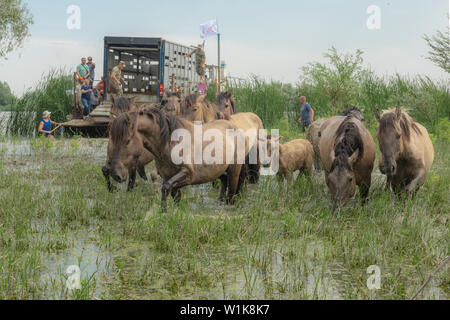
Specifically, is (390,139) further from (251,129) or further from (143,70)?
(143,70)

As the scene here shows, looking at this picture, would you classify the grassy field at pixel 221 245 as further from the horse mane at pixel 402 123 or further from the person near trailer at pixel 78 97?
the person near trailer at pixel 78 97

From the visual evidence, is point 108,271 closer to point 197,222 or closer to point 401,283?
point 197,222

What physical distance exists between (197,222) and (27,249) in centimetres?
194

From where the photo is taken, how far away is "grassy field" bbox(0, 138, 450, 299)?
421 cm

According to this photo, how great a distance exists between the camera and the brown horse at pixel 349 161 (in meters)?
6.14

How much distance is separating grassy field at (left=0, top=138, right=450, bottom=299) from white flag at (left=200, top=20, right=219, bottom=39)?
1734 cm

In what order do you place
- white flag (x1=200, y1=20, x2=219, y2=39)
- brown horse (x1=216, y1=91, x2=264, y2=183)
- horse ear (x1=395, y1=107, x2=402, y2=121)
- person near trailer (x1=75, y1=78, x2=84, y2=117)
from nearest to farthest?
horse ear (x1=395, y1=107, x2=402, y2=121) < brown horse (x1=216, y1=91, x2=264, y2=183) < person near trailer (x1=75, y1=78, x2=84, y2=117) < white flag (x1=200, y1=20, x2=219, y2=39)

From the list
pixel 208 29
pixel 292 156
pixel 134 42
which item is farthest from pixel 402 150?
pixel 208 29

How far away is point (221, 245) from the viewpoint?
5.52 m

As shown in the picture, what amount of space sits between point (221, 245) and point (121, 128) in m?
2.01

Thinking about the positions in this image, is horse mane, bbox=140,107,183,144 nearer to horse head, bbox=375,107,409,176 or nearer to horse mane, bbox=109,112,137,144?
horse mane, bbox=109,112,137,144

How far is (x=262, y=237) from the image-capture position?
5637 millimetres

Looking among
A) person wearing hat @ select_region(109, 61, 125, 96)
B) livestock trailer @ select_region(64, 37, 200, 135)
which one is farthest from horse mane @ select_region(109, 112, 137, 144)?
livestock trailer @ select_region(64, 37, 200, 135)

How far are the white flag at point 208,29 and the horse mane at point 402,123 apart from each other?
18473mm
